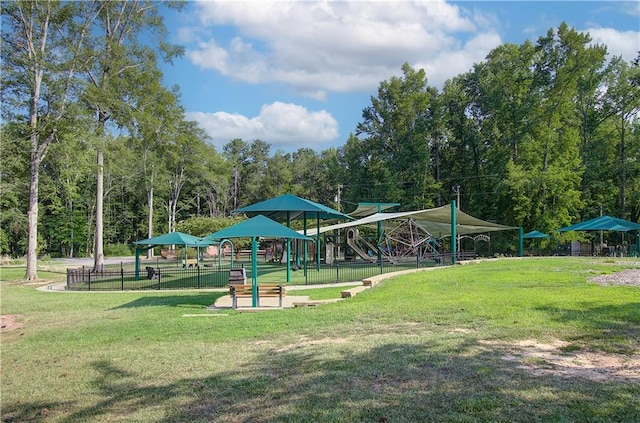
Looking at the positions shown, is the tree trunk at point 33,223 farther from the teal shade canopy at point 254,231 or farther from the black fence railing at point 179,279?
the teal shade canopy at point 254,231

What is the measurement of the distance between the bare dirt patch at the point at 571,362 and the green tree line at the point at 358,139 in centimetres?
2318

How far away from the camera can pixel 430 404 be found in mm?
4418

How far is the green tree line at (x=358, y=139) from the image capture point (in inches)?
947

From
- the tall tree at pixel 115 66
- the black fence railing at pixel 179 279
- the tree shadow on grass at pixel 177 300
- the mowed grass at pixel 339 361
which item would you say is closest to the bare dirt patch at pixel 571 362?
the mowed grass at pixel 339 361

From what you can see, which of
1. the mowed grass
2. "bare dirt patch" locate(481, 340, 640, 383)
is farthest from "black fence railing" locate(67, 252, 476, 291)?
"bare dirt patch" locate(481, 340, 640, 383)

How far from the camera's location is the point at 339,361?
19.9ft

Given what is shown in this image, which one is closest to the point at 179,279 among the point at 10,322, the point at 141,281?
the point at 141,281

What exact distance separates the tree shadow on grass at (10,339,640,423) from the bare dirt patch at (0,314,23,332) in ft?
18.4

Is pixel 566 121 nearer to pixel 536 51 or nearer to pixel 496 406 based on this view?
pixel 536 51

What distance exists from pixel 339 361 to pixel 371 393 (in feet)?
4.27

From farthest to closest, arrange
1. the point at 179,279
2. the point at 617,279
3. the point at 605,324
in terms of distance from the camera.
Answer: the point at 179,279
the point at 617,279
the point at 605,324

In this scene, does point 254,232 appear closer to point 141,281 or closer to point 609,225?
point 141,281

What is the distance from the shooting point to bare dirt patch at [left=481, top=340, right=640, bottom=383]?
506 centimetres

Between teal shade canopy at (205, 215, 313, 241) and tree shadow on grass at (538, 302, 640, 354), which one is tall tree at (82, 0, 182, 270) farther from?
tree shadow on grass at (538, 302, 640, 354)
